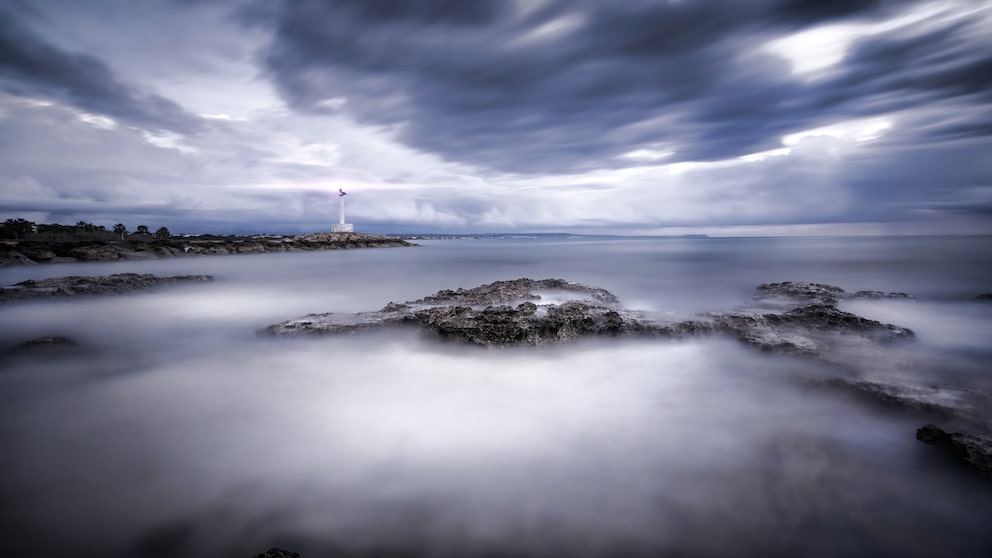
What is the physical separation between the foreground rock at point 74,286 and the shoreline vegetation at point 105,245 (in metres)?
16.2

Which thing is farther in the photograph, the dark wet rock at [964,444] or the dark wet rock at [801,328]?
the dark wet rock at [801,328]

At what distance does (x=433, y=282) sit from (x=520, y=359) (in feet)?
48.0

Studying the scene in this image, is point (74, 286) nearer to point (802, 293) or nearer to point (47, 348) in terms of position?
point (47, 348)

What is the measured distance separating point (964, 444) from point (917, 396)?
1.59 meters

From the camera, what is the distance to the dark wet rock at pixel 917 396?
5.02m

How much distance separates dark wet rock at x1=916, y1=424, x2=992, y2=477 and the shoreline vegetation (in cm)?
3937

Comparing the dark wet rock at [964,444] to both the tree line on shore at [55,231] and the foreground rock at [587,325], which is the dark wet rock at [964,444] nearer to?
the foreground rock at [587,325]

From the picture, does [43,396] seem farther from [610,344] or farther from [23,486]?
[610,344]

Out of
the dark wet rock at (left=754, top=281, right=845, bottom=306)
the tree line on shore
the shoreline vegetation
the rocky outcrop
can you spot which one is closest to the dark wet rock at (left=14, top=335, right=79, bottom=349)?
the rocky outcrop

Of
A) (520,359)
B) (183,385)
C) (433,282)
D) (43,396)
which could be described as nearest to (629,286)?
(433,282)

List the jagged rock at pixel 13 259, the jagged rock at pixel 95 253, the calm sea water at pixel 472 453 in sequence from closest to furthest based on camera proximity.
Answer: the calm sea water at pixel 472 453 < the jagged rock at pixel 13 259 < the jagged rock at pixel 95 253

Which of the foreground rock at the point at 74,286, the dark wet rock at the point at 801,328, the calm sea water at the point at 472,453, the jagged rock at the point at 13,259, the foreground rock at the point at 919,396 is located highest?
the jagged rock at the point at 13,259

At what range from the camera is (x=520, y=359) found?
704 cm

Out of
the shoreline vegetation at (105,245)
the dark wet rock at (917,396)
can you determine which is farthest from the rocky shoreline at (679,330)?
the shoreline vegetation at (105,245)
